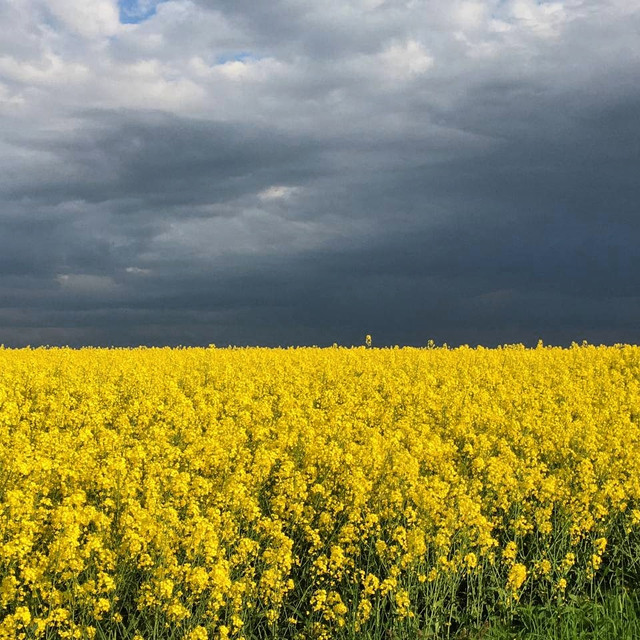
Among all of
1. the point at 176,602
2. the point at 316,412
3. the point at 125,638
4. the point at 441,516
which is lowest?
the point at 125,638

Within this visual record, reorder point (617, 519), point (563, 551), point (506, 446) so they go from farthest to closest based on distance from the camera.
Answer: point (506, 446) < point (617, 519) < point (563, 551)

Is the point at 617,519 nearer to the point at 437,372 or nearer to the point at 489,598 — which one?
the point at 489,598

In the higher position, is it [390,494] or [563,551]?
[390,494]


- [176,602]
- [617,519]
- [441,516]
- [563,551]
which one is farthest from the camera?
[617,519]

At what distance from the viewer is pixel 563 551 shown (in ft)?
27.4

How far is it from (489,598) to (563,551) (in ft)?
4.81

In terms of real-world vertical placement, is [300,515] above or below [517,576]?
above

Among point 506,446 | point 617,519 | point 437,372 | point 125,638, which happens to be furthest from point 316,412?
point 437,372

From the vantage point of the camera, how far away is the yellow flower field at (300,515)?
6.34 m

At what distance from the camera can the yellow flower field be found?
6340mm

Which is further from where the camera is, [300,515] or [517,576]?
[300,515]

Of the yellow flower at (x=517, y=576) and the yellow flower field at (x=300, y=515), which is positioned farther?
the yellow flower at (x=517, y=576)

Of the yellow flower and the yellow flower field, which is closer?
the yellow flower field

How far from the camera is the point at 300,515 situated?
26.3 feet
